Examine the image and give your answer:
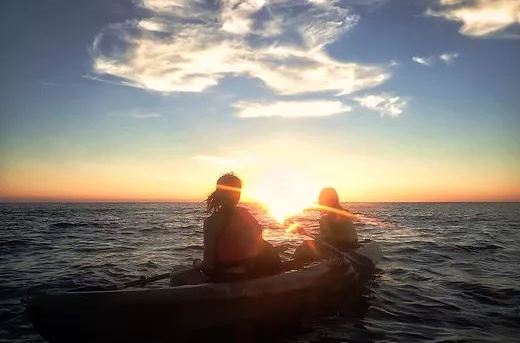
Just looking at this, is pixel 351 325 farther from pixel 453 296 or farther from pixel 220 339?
pixel 453 296

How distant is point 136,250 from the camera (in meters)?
16.2

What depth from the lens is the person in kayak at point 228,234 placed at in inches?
235

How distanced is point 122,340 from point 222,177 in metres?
2.73

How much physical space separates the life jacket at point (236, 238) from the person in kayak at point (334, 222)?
4.49 metres

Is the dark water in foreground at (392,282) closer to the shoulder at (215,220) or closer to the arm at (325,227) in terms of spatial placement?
the arm at (325,227)

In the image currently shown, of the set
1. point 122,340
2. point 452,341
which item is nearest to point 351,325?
point 452,341

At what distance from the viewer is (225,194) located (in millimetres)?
5953

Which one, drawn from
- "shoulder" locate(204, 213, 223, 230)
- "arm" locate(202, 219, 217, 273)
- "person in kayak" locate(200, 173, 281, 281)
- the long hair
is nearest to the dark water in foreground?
"person in kayak" locate(200, 173, 281, 281)

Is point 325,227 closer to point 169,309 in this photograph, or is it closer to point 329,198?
point 329,198

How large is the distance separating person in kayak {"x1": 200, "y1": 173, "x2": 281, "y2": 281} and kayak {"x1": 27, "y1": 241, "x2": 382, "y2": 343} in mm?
281

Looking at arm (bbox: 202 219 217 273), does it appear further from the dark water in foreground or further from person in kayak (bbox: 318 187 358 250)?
person in kayak (bbox: 318 187 358 250)

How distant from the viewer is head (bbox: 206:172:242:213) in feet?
19.5

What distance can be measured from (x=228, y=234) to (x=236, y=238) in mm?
171

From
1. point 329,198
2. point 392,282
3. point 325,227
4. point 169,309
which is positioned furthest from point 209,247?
point 392,282
